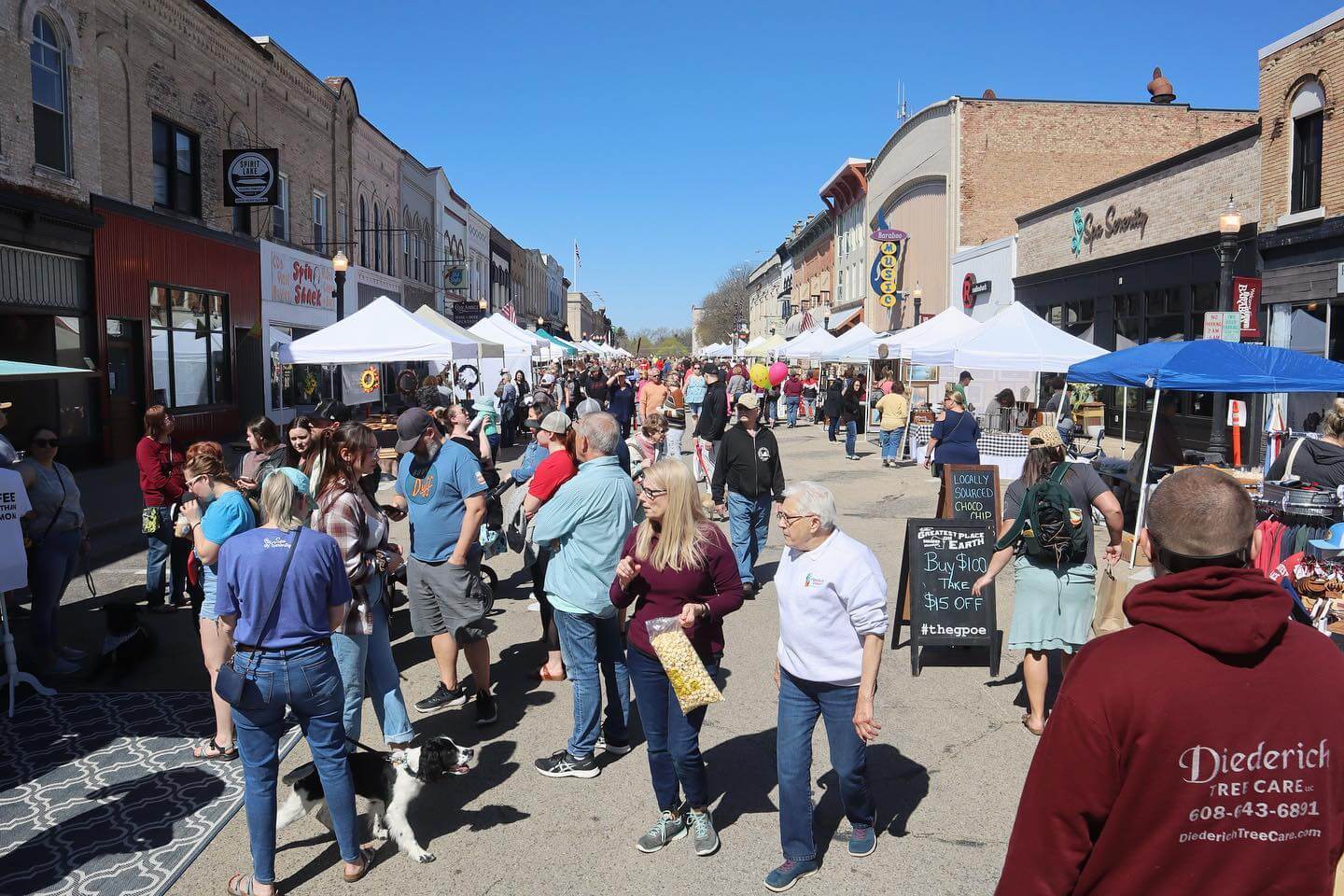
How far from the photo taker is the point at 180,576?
8453 millimetres

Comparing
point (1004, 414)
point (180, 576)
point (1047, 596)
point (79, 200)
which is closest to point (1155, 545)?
point (1047, 596)

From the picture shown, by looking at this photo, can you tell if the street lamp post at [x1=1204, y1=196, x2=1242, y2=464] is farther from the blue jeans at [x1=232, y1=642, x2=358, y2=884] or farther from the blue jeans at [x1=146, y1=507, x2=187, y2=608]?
the blue jeans at [x1=146, y1=507, x2=187, y2=608]

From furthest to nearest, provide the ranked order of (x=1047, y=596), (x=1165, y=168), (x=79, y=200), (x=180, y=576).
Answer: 1. (x=1165, y=168)
2. (x=79, y=200)
3. (x=180, y=576)
4. (x=1047, y=596)

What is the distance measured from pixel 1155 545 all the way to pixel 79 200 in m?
18.7

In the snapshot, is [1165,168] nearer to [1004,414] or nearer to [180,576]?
[1004,414]

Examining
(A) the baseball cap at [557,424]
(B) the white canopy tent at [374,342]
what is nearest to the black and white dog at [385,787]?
(A) the baseball cap at [557,424]

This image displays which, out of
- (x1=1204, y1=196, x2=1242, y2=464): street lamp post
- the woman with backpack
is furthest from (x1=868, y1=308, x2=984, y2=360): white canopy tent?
the woman with backpack

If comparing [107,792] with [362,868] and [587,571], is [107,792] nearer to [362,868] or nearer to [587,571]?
[362,868]

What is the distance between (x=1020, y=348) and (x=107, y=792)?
1316 centimetres

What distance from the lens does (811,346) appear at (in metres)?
29.6

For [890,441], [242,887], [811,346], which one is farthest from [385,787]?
[811,346]

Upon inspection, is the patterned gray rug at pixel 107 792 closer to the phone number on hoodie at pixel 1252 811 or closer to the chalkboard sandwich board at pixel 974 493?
the phone number on hoodie at pixel 1252 811

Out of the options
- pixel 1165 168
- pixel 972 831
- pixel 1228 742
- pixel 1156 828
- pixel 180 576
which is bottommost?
pixel 972 831

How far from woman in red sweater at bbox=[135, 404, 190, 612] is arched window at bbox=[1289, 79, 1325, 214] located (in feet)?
60.4
